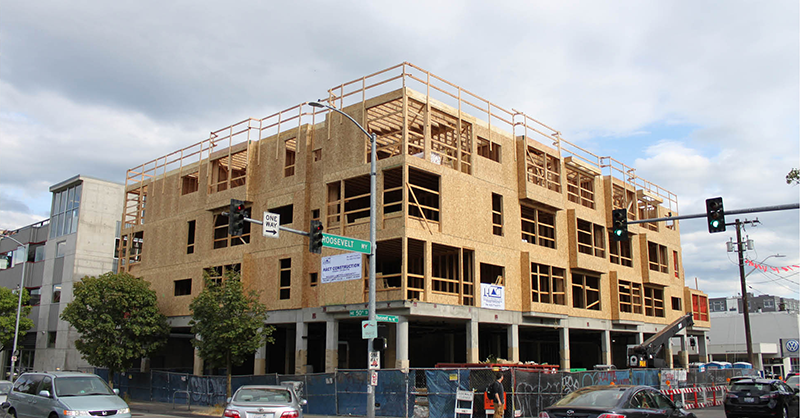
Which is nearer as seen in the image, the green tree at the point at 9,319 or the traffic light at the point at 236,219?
the traffic light at the point at 236,219

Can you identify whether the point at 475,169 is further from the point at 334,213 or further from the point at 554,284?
the point at 554,284

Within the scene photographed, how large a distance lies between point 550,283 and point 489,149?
7952mm

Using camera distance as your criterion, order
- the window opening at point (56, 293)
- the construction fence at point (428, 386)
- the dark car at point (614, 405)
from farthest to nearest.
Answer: the window opening at point (56, 293) → the construction fence at point (428, 386) → the dark car at point (614, 405)

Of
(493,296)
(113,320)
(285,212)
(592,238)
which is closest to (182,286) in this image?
(113,320)

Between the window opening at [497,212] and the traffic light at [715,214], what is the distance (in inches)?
523

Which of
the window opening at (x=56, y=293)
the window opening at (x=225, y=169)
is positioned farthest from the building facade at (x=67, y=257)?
the window opening at (x=225, y=169)

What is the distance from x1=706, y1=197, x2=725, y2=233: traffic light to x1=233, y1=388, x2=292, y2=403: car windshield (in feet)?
45.1

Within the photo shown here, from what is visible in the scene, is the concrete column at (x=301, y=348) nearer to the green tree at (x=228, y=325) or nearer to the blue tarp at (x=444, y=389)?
the green tree at (x=228, y=325)

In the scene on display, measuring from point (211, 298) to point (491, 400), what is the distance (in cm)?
1496

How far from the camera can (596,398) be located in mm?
13750

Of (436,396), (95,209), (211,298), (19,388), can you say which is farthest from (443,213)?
(95,209)

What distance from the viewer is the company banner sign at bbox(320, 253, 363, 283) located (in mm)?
29000

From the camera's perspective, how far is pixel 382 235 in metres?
29.1

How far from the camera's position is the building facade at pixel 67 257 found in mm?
50688
